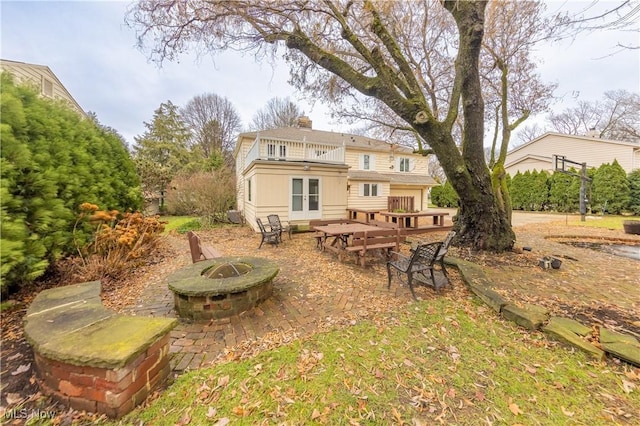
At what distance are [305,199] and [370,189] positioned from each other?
7815mm

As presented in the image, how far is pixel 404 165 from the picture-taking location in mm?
19750

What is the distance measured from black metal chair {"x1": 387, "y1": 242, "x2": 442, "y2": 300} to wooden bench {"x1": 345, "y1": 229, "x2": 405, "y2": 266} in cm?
90

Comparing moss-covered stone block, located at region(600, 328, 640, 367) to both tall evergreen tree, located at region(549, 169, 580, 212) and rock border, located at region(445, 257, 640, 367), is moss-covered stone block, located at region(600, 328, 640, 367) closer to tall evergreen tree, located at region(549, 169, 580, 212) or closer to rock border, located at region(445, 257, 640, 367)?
rock border, located at region(445, 257, 640, 367)

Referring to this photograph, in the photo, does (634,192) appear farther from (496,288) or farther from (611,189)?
(496,288)

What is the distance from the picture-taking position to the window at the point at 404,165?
770 inches

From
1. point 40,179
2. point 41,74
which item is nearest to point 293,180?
point 40,179

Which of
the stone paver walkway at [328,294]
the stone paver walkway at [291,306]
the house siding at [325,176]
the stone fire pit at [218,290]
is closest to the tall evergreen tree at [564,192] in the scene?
the house siding at [325,176]

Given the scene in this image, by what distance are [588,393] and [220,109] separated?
103 feet

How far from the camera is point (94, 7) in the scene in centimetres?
520

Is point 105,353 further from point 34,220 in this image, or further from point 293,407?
point 34,220

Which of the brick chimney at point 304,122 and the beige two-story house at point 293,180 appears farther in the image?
the brick chimney at point 304,122

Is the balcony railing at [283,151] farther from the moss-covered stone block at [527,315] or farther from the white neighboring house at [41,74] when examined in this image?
the moss-covered stone block at [527,315]

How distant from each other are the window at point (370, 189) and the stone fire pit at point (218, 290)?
13846 mm

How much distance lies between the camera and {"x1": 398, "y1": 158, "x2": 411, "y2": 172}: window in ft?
64.2
